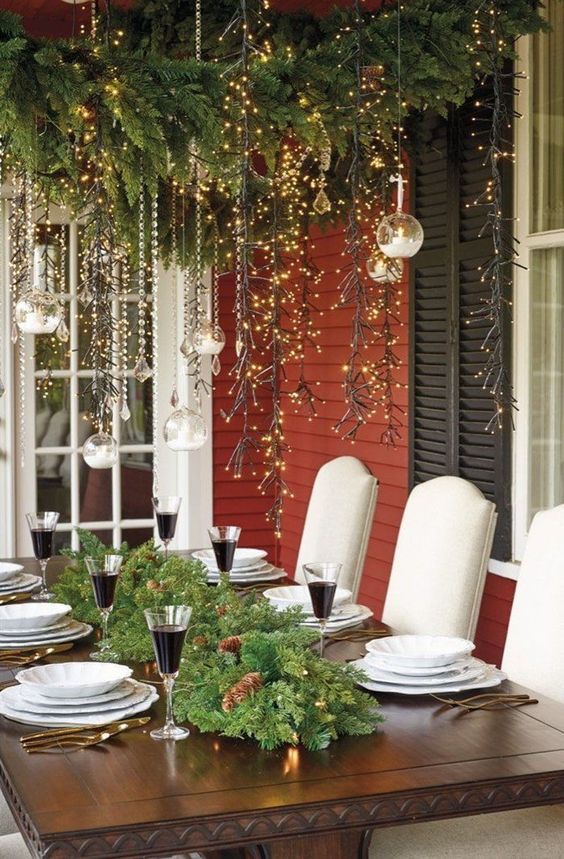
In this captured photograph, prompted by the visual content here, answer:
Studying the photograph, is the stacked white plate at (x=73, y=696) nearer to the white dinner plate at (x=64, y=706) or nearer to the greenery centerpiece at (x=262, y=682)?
the white dinner plate at (x=64, y=706)

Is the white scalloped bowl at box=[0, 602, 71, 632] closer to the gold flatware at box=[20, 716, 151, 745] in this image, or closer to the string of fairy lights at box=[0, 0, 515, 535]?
the string of fairy lights at box=[0, 0, 515, 535]

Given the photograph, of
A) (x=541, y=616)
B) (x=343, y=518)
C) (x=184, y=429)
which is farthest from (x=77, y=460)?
(x=541, y=616)

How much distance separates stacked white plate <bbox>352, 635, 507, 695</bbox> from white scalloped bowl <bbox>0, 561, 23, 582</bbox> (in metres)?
1.36

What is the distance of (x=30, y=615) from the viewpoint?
2.75 m

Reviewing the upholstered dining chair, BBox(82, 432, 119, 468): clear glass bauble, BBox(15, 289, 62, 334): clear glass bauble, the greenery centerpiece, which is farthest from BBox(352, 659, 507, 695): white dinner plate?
BBox(15, 289, 62, 334): clear glass bauble

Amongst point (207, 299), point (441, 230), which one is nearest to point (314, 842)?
point (441, 230)

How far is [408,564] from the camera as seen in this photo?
3338mm

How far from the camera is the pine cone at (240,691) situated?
6.45 feet

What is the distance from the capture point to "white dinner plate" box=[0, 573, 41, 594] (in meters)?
3.33

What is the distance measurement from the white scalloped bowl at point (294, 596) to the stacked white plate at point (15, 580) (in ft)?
2.20

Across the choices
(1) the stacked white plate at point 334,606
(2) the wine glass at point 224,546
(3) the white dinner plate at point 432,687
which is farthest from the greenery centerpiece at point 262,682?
(2) the wine glass at point 224,546

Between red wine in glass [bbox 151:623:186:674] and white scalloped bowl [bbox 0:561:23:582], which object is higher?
red wine in glass [bbox 151:623:186:674]

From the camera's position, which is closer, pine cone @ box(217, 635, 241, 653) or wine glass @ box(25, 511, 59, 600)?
pine cone @ box(217, 635, 241, 653)

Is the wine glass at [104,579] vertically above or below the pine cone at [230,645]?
above
